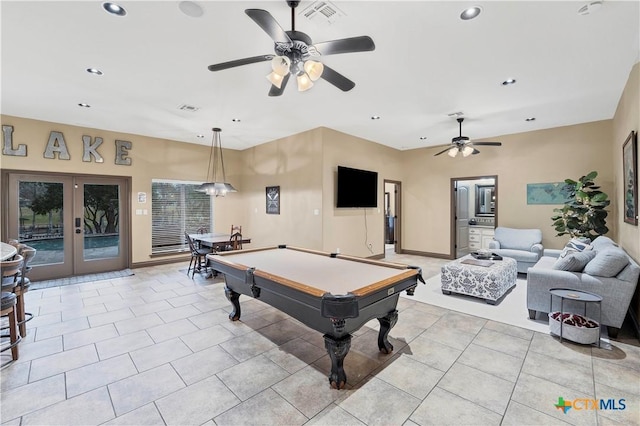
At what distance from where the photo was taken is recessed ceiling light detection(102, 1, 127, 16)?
7.66 ft

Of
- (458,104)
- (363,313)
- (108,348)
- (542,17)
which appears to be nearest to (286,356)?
(363,313)

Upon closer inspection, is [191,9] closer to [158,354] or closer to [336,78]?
[336,78]

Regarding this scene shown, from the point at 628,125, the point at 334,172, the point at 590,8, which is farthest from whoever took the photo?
the point at 334,172

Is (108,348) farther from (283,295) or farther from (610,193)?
(610,193)

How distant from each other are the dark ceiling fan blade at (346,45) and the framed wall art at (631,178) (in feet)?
11.6

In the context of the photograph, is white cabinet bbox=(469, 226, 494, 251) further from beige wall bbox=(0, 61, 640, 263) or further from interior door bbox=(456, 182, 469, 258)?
beige wall bbox=(0, 61, 640, 263)

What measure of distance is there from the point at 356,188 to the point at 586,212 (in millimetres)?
4178

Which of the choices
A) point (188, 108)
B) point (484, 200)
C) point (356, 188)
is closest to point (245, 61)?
point (188, 108)

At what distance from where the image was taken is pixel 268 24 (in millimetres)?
1885

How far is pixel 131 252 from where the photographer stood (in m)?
6.47

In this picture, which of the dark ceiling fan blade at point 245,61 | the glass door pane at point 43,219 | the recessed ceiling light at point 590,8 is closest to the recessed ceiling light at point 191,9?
the dark ceiling fan blade at point 245,61

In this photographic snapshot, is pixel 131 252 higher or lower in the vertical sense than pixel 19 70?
lower

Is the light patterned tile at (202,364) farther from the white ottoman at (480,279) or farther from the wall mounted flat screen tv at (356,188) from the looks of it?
the wall mounted flat screen tv at (356,188)

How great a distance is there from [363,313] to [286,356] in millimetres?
1012
